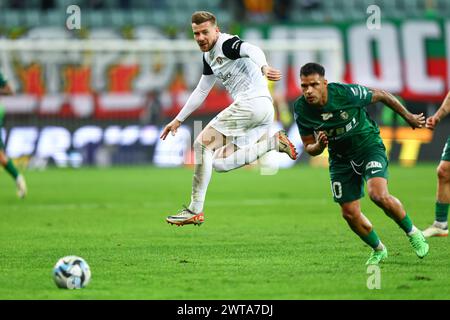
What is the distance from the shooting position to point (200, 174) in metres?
11.4

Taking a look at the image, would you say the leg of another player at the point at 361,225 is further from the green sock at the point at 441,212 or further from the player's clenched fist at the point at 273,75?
the green sock at the point at 441,212

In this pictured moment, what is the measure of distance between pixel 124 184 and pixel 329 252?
1257cm

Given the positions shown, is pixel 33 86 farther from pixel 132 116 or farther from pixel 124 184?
pixel 124 184

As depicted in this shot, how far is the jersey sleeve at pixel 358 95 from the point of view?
9844 millimetres

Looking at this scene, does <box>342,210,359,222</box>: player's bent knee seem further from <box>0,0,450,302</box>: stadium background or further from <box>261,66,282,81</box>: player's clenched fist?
<box>0,0,450,302</box>: stadium background

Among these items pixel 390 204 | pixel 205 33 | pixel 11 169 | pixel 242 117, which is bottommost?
pixel 11 169

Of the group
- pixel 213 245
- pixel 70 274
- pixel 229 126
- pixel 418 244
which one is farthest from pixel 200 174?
pixel 70 274

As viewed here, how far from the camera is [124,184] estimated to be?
23.0 meters

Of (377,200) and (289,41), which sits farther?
(289,41)

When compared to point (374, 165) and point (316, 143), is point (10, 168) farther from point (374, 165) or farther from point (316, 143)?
point (374, 165)

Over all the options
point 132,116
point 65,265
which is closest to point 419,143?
point 132,116

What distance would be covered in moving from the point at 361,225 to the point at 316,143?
967 mm

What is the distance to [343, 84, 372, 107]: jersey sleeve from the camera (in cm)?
984
